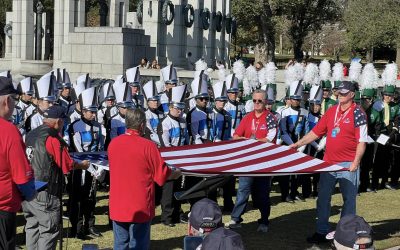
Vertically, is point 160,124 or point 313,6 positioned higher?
point 313,6

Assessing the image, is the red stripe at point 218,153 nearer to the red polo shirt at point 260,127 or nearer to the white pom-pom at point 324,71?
the red polo shirt at point 260,127

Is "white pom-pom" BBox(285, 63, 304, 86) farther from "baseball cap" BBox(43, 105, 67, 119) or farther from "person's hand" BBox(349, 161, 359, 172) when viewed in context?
"baseball cap" BBox(43, 105, 67, 119)

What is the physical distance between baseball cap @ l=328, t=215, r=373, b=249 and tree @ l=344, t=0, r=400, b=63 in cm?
3664

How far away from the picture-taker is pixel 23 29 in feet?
140

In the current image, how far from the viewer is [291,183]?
518 inches

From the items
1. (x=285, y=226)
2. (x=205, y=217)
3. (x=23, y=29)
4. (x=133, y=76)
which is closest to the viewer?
(x=205, y=217)

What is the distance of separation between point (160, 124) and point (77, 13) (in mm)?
29523

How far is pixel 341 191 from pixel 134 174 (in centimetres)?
347

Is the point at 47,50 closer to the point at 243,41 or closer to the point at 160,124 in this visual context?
the point at 243,41

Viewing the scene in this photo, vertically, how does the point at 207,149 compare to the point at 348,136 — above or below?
below

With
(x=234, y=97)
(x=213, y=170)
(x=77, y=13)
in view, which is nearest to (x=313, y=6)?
(x=77, y=13)

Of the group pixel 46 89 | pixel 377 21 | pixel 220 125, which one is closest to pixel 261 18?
pixel 377 21

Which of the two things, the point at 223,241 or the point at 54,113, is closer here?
the point at 223,241

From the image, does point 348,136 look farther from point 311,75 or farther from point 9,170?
point 311,75
